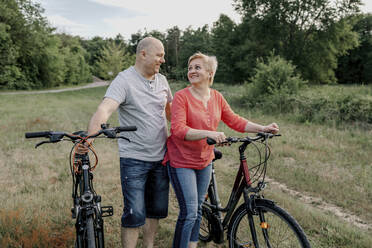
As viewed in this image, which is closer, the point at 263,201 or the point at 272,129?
the point at 263,201

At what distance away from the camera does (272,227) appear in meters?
2.65

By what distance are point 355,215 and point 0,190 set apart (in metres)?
5.80

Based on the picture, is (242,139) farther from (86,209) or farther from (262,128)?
(86,209)

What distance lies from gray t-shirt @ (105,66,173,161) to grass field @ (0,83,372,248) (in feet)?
4.86

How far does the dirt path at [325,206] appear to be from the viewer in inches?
162

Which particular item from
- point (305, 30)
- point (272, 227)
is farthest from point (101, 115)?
point (305, 30)

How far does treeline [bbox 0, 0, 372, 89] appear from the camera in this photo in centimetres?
2749

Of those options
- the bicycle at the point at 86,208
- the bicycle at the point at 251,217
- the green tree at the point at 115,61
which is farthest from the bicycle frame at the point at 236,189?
the green tree at the point at 115,61

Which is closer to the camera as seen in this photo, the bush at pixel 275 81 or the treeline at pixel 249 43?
the bush at pixel 275 81

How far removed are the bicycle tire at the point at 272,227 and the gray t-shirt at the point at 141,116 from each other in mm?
997

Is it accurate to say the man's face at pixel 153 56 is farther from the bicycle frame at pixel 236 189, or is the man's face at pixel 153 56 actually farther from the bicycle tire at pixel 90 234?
the bicycle tire at pixel 90 234

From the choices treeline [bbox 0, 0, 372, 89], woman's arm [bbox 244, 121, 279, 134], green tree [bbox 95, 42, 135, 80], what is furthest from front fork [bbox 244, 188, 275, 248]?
green tree [bbox 95, 42, 135, 80]

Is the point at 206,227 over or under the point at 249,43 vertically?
under

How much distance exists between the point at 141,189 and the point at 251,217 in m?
1.05
